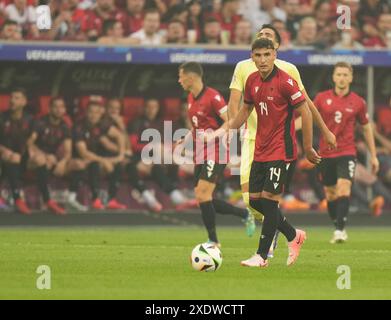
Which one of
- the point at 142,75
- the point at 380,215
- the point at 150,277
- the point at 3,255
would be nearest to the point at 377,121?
the point at 380,215

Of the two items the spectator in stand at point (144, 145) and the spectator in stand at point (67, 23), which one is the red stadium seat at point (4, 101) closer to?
the spectator in stand at point (67, 23)

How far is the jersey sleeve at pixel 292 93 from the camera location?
12.1m

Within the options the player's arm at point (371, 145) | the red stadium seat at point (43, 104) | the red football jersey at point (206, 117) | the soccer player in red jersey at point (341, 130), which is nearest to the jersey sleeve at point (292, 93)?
the red football jersey at point (206, 117)

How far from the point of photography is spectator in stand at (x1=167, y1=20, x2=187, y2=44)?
22.4m

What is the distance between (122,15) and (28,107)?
7.68 ft

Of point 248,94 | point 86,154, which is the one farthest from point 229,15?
point 248,94

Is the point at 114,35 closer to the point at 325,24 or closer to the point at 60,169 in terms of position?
the point at 60,169

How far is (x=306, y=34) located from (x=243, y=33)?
1.20m

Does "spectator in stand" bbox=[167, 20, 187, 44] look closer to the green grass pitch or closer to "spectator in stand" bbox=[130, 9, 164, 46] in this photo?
"spectator in stand" bbox=[130, 9, 164, 46]

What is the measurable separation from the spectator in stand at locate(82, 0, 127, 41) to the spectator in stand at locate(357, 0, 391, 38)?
4.64 m

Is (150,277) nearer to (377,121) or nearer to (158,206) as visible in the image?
(158,206)

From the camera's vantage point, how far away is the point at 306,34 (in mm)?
23094

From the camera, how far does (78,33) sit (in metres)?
22.1

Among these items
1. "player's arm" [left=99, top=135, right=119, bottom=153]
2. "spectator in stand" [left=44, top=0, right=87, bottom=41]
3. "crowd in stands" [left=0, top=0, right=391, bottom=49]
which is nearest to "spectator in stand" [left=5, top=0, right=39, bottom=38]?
"crowd in stands" [left=0, top=0, right=391, bottom=49]
